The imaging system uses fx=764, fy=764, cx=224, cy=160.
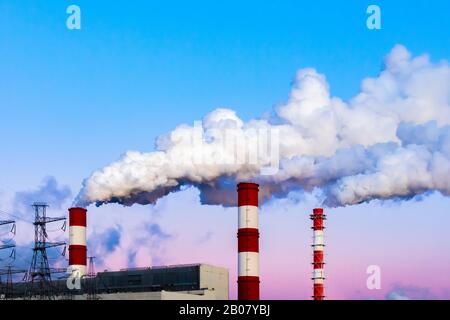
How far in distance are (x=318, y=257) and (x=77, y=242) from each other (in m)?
22.2

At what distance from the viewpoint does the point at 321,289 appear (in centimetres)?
7000

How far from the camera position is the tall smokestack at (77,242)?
6384 centimetres

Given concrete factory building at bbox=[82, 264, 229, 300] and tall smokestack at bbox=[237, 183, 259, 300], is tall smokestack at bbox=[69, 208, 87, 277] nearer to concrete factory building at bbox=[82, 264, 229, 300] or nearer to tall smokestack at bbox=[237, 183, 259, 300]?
concrete factory building at bbox=[82, 264, 229, 300]

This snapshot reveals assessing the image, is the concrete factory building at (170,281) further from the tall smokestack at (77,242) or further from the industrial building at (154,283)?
the tall smokestack at (77,242)

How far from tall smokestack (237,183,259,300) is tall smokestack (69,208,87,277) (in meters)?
14.6

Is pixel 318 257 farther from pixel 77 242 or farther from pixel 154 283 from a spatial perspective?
pixel 77 242

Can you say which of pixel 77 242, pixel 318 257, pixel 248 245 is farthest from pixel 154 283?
pixel 318 257

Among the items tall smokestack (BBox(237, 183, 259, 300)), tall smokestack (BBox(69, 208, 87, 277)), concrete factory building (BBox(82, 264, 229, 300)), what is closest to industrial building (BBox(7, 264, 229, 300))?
concrete factory building (BBox(82, 264, 229, 300))

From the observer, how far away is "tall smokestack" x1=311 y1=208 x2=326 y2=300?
229 ft

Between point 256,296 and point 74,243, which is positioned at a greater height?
point 74,243
